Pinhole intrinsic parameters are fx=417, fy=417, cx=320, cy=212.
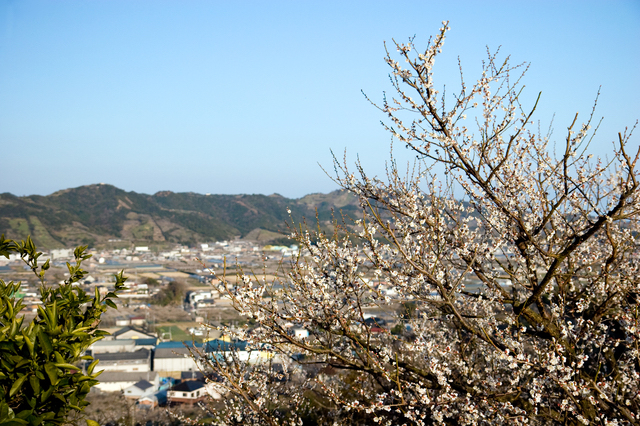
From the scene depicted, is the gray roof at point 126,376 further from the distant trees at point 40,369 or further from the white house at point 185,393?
the distant trees at point 40,369

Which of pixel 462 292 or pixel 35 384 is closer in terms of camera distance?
pixel 35 384

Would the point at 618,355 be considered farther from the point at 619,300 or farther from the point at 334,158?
the point at 334,158

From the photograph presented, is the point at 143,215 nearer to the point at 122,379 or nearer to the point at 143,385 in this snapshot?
the point at 122,379

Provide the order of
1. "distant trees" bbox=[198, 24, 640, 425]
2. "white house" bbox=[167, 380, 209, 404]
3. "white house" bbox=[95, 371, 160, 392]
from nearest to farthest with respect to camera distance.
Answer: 1. "distant trees" bbox=[198, 24, 640, 425]
2. "white house" bbox=[167, 380, 209, 404]
3. "white house" bbox=[95, 371, 160, 392]

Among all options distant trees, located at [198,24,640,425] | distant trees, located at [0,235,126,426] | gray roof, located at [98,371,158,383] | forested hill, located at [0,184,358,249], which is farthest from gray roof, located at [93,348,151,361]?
forested hill, located at [0,184,358,249]

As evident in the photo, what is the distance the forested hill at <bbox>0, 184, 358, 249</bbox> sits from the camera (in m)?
74.7

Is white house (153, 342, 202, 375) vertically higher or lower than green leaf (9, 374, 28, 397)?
lower

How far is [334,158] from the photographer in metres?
4.14

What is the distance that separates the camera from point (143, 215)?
333 ft

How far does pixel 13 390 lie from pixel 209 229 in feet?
329

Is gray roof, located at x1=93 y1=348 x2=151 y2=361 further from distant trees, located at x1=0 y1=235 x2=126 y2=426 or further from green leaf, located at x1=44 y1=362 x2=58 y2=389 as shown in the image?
green leaf, located at x1=44 y1=362 x2=58 y2=389

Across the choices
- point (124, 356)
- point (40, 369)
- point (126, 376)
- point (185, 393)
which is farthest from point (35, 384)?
point (124, 356)

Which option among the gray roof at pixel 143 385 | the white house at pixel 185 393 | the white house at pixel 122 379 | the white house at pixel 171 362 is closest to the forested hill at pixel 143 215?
the white house at pixel 171 362

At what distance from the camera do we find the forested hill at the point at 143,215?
74.7 meters
